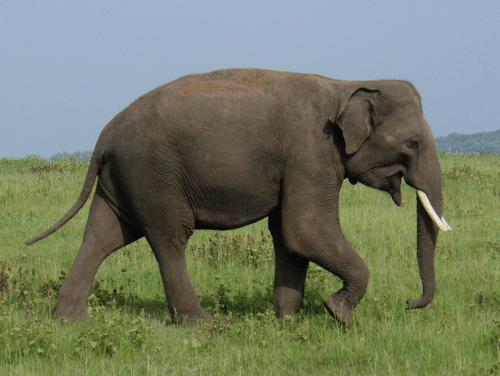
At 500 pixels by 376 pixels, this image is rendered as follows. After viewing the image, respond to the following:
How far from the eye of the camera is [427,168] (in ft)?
17.7

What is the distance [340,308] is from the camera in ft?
17.4

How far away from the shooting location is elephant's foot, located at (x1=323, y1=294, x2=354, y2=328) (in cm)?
528

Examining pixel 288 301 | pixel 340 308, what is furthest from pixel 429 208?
pixel 288 301

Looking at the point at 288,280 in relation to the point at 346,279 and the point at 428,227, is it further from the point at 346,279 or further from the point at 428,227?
the point at 428,227

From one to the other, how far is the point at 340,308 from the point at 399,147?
1677 mm

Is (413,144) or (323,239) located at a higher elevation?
(413,144)

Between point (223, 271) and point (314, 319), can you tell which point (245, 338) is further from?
point (223, 271)

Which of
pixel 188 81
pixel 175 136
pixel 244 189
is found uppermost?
pixel 188 81

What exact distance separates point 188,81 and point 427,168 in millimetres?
2556

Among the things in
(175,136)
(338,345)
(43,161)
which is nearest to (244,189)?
(175,136)

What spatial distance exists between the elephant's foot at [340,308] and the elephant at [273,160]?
0.01 m

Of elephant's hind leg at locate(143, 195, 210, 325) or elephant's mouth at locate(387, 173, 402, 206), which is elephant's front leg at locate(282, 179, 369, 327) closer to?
elephant's mouth at locate(387, 173, 402, 206)

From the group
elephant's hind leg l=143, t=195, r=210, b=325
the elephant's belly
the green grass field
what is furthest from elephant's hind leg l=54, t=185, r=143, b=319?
the elephant's belly

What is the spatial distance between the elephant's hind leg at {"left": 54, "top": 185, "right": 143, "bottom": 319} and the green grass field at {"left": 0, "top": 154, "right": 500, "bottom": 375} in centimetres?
19
